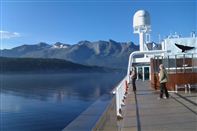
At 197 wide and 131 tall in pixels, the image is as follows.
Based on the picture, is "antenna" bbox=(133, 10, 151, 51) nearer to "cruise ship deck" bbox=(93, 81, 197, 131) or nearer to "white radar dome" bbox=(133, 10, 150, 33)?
"white radar dome" bbox=(133, 10, 150, 33)

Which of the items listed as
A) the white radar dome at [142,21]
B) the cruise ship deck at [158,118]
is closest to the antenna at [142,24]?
the white radar dome at [142,21]

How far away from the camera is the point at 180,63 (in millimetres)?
22031

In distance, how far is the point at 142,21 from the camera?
4284 centimetres

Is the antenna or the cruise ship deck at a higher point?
the antenna

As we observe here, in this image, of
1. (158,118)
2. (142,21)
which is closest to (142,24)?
(142,21)

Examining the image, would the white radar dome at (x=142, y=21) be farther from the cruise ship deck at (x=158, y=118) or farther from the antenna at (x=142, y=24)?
the cruise ship deck at (x=158, y=118)

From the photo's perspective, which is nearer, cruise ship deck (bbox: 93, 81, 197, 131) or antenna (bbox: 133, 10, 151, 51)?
cruise ship deck (bbox: 93, 81, 197, 131)

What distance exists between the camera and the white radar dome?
141 ft

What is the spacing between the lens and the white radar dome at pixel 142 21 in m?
42.9

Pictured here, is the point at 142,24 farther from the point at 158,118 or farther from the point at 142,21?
the point at 158,118

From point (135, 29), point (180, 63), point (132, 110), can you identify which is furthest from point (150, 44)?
point (132, 110)

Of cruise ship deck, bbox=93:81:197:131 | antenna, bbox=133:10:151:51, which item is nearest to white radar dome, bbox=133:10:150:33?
antenna, bbox=133:10:151:51

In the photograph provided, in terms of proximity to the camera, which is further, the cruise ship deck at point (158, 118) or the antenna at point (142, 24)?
the antenna at point (142, 24)

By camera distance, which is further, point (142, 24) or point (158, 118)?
point (142, 24)
